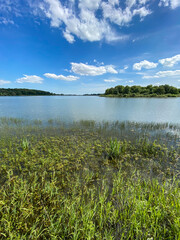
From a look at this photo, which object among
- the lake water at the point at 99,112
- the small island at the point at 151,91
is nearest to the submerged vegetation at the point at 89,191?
the lake water at the point at 99,112


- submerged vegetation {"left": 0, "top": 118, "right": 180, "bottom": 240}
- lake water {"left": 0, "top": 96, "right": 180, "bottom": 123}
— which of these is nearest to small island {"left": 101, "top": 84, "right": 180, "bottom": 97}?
lake water {"left": 0, "top": 96, "right": 180, "bottom": 123}

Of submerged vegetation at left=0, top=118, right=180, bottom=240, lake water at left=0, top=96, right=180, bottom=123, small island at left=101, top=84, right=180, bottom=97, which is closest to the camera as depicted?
submerged vegetation at left=0, top=118, right=180, bottom=240

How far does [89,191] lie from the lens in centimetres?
324

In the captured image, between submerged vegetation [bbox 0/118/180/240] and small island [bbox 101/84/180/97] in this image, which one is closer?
submerged vegetation [bbox 0/118/180/240]

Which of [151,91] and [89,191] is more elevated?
[151,91]

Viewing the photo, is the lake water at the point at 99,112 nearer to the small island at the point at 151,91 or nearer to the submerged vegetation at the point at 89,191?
the submerged vegetation at the point at 89,191

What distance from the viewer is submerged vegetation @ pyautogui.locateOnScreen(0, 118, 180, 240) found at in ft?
6.55

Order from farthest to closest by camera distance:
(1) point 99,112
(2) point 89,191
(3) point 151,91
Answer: (3) point 151,91 < (1) point 99,112 < (2) point 89,191

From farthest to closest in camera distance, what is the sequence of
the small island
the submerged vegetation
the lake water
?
the small island → the lake water → the submerged vegetation

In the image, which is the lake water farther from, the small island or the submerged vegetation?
the small island

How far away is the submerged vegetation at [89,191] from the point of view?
1997 mm

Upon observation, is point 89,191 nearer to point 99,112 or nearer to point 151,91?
point 99,112

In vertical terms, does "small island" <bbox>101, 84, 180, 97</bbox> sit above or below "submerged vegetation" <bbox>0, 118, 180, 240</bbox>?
above

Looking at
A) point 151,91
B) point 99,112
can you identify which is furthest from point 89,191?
point 151,91
